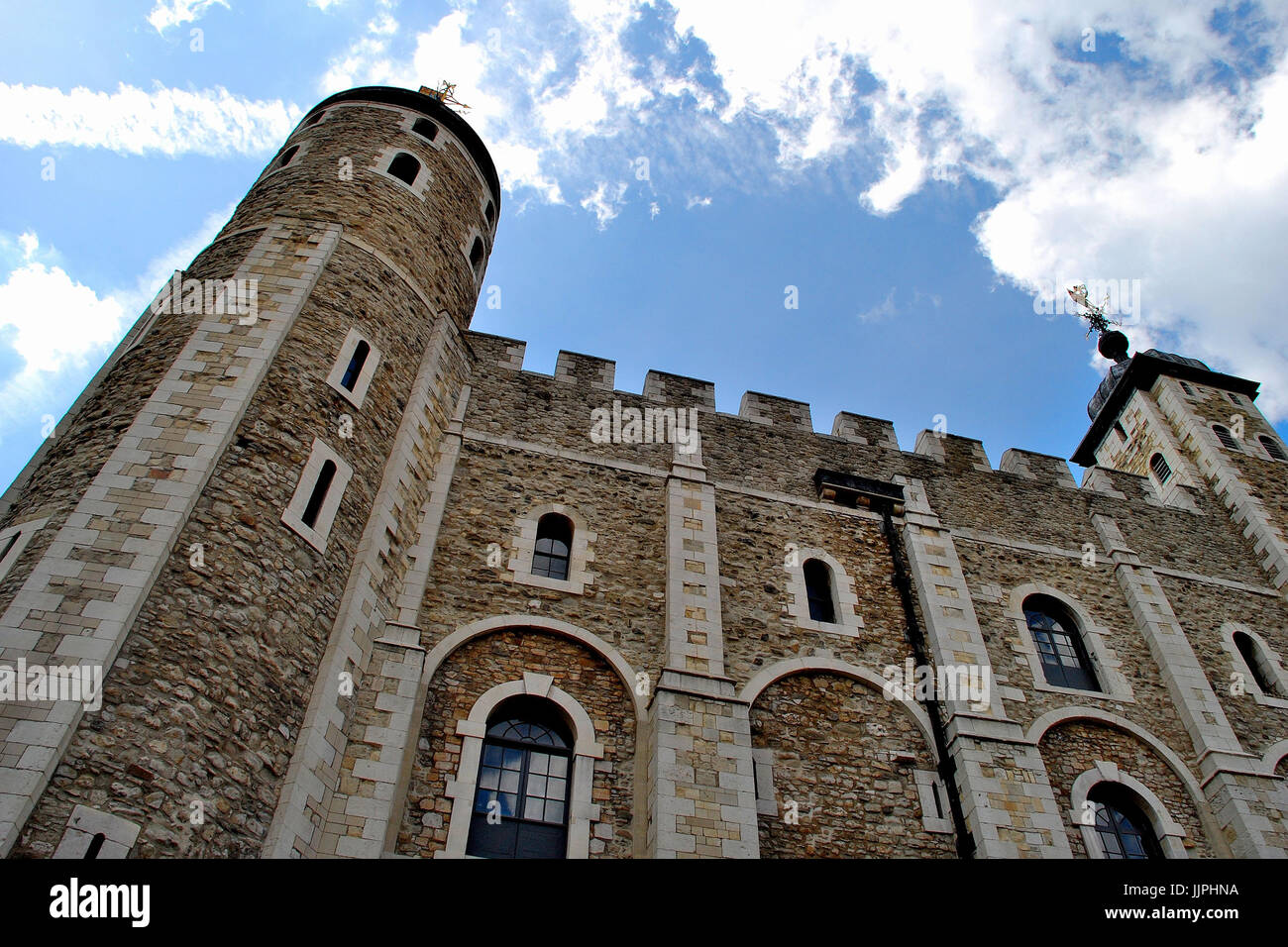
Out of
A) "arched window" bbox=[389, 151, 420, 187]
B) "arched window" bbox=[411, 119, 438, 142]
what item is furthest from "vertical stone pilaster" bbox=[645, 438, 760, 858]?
"arched window" bbox=[411, 119, 438, 142]

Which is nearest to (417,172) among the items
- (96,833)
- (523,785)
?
(523,785)

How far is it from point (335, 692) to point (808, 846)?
5341mm

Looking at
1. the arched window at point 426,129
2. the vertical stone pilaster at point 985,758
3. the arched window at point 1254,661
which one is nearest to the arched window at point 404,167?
the arched window at point 426,129

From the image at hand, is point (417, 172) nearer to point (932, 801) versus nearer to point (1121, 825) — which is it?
point (932, 801)

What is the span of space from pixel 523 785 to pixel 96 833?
417 cm

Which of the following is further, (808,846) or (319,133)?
(319,133)

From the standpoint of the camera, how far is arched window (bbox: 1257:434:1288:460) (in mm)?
19375

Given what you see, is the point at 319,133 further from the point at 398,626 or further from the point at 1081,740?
the point at 1081,740

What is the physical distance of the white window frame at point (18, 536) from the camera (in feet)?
26.9

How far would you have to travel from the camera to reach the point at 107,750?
6871mm

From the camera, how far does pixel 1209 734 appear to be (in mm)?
12078

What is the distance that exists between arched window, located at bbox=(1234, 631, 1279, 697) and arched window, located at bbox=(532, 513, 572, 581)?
425 inches

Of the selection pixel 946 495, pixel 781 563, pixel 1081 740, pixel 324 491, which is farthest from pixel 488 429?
pixel 1081 740
